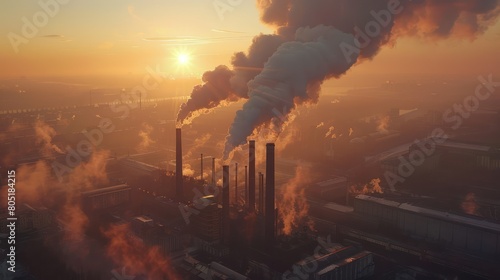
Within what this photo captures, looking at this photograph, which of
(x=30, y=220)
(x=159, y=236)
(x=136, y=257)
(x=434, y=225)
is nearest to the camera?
(x=136, y=257)

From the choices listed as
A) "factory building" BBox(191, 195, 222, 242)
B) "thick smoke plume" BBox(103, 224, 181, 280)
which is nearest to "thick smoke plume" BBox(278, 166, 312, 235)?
"factory building" BBox(191, 195, 222, 242)

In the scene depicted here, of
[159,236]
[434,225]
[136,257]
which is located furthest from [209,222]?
[434,225]

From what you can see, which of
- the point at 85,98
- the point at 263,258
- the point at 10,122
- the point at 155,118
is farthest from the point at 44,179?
the point at 85,98

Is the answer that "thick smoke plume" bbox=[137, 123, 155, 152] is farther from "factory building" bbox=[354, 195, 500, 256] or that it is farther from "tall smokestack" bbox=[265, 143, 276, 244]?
"tall smokestack" bbox=[265, 143, 276, 244]

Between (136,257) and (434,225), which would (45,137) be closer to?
(136,257)

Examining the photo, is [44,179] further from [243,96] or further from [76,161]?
[243,96]

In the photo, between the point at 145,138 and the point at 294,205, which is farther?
the point at 145,138
